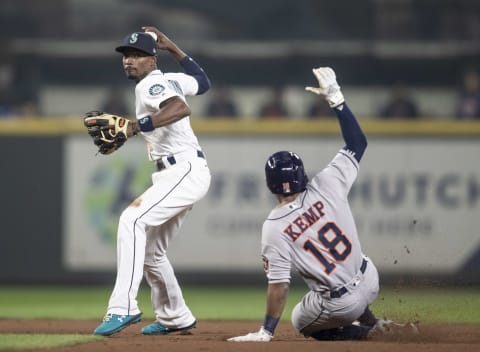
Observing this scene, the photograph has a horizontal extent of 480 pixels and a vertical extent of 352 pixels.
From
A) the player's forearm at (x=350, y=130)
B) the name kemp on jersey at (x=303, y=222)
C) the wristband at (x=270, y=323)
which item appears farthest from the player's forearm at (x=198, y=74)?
the wristband at (x=270, y=323)

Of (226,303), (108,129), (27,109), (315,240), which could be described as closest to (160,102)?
(108,129)

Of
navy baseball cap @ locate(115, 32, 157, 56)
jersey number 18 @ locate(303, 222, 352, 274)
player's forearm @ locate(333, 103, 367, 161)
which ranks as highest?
navy baseball cap @ locate(115, 32, 157, 56)

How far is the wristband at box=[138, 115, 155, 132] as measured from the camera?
547cm

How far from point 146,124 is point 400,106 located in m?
6.62

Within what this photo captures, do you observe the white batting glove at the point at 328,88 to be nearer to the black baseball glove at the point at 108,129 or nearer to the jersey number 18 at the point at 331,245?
the jersey number 18 at the point at 331,245

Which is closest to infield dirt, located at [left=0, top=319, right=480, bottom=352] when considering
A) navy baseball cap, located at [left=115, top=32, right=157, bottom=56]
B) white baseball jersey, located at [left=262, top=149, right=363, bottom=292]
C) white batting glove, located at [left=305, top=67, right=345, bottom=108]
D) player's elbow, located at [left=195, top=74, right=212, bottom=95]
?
white baseball jersey, located at [left=262, top=149, right=363, bottom=292]

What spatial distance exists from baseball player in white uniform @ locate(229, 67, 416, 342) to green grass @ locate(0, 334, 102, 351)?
2.76 feet

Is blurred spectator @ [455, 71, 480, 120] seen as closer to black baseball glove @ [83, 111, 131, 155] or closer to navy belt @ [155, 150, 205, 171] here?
navy belt @ [155, 150, 205, 171]

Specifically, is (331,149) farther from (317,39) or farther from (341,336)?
(341,336)

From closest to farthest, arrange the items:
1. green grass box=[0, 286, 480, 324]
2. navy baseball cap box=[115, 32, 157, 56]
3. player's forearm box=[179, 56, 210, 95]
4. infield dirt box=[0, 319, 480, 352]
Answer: infield dirt box=[0, 319, 480, 352] → navy baseball cap box=[115, 32, 157, 56] → green grass box=[0, 286, 480, 324] → player's forearm box=[179, 56, 210, 95]

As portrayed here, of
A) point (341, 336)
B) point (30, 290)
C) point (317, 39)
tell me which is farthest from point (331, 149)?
point (341, 336)

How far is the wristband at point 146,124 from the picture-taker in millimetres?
5473

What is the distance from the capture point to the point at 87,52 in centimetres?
1288

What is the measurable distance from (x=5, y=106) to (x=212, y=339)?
7.24m
